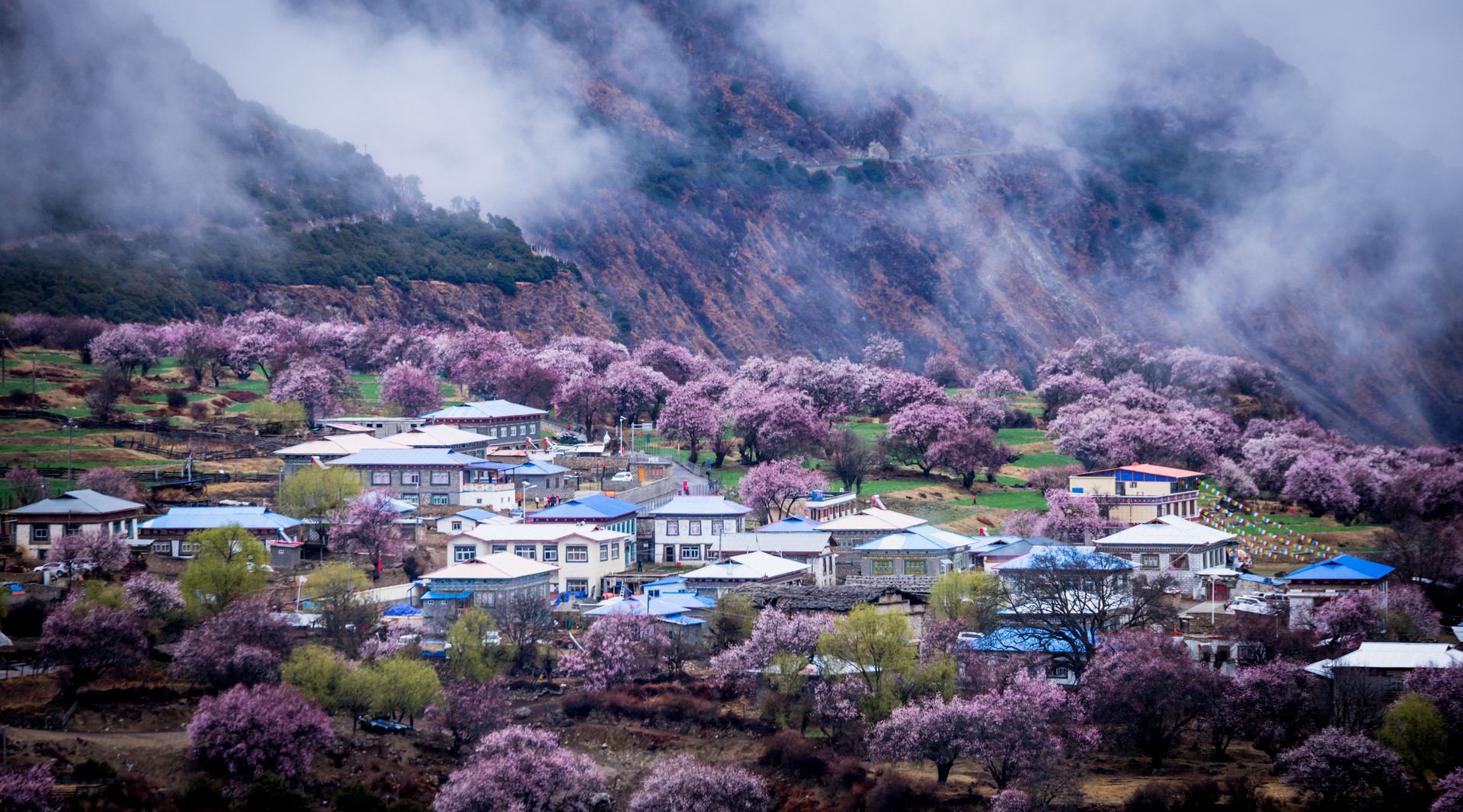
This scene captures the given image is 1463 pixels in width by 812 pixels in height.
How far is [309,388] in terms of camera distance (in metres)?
79.2

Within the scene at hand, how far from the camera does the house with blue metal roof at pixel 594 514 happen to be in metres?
58.3

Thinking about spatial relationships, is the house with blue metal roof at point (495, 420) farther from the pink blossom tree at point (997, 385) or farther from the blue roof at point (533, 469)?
the pink blossom tree at point (997, 385)

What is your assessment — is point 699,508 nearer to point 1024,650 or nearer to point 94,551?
point 1024,650

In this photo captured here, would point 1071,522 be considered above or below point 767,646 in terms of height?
above

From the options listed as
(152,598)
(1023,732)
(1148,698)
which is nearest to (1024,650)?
(1148,698)

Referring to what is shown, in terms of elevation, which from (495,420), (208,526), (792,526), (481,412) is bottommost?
(792,526)

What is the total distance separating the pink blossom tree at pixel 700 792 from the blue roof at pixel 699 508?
2347cm

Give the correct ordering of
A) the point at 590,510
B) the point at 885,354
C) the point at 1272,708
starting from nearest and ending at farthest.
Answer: the point at 1272,708 < the point at 590,510 < the point at 885,354

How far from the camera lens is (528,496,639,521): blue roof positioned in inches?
2301

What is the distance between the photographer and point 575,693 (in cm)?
4359

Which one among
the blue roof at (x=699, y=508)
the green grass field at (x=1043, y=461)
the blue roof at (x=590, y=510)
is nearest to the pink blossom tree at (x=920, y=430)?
the green grass field at (x=1043, y=461)

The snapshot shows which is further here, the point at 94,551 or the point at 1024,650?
the point at 94,551

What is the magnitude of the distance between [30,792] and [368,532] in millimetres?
22909

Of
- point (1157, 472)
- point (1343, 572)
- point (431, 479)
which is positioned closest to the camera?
point (1343, 572)
